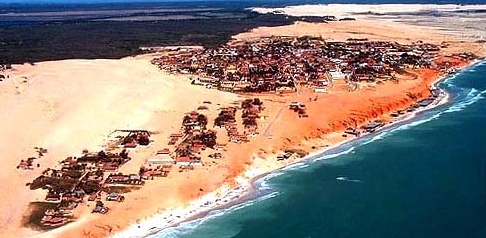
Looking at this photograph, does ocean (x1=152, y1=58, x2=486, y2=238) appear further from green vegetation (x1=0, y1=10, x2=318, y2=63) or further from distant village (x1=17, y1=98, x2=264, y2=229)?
green vegetation (x1=0, y1=10, x2=318, y2=63)

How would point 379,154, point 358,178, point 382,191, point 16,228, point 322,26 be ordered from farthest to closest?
point 322,26 → point 379,154 → point 358,178 → point 382,191 → point 16,228

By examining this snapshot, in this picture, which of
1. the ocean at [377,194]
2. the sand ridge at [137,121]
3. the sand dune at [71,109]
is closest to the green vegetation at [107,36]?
the sand dune at [71,109]

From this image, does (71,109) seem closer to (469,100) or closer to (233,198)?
(233,198)

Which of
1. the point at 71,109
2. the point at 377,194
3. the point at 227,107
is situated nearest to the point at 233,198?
the point at 377,194

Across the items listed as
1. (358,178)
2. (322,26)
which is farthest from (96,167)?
(322,26)

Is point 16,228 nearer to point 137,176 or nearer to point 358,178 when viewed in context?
point 137,176

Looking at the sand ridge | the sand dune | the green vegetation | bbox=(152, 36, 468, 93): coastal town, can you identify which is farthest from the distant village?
the green vegetation
